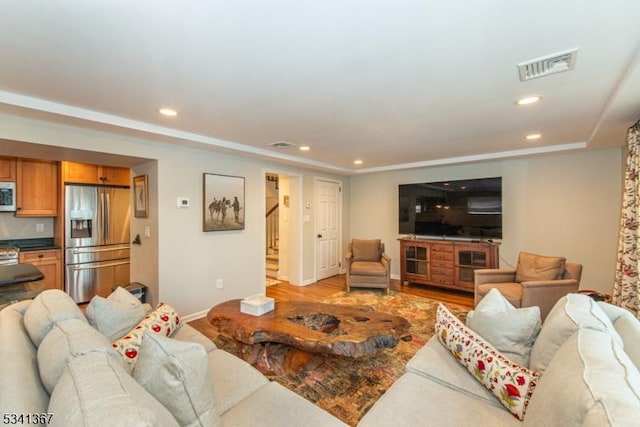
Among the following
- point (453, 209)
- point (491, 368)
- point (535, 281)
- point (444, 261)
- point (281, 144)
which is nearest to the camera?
point (491, 368)

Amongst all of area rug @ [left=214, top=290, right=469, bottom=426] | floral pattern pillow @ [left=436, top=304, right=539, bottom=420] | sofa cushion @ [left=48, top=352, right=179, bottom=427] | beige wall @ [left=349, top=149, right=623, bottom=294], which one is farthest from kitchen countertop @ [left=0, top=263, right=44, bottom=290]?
beige wall @ [left=349, top=149, right=623, bottom=294]

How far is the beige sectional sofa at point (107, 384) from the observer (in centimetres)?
73

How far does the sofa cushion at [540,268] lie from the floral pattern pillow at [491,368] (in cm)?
225

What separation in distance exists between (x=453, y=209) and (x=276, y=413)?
4461 millimetres

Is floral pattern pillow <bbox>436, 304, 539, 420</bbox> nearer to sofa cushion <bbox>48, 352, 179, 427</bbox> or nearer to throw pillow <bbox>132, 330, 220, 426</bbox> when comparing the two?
throw pillow <bbox>132, 330, 220, 426</bbox>

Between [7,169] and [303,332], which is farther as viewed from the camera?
[7,169]

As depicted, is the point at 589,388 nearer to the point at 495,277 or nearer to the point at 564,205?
Answer: the point at 495,277

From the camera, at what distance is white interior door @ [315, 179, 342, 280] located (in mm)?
5688

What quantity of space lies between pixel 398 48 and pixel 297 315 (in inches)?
80.7

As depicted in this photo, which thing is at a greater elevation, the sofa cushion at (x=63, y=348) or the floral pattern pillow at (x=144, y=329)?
the sofa cushion at (x=63, y=348)

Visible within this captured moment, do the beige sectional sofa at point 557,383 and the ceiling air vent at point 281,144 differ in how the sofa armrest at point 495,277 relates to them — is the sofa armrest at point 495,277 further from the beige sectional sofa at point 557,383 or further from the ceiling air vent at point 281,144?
the ceiling air vent at point 281,144

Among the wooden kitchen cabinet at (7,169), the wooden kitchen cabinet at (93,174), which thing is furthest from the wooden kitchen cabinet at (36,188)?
the wooden kitchen cabinet at (93,174)

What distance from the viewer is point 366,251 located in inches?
205

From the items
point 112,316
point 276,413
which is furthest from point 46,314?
point 276,413
